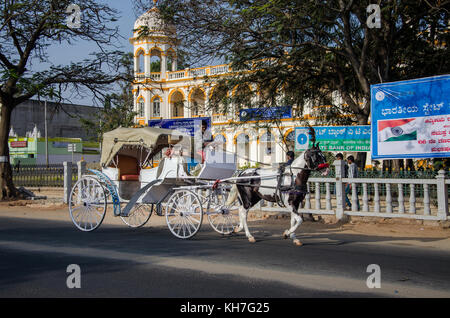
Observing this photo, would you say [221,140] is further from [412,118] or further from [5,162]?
[5,162]

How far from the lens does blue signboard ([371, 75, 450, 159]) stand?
1194 cm

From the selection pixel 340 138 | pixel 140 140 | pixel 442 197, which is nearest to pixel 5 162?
pixel 140 140

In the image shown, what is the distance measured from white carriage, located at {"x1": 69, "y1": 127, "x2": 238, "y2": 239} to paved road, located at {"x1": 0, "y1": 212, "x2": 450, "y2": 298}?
0.62 meters

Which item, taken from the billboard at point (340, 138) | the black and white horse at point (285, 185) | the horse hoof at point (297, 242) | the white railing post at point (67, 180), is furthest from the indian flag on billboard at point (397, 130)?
the white railing post at point (67, 180)

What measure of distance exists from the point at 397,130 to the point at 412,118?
1.74 ft

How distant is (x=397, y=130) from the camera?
12758mm

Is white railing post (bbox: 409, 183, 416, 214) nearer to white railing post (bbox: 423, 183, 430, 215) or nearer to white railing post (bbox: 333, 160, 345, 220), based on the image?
white railing post (bbox: 423, 183, 430, 215)

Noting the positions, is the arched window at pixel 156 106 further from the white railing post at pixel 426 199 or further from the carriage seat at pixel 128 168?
the white railing post at pixel 426 199

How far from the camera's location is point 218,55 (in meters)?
15.5

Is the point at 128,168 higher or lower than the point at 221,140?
lower
